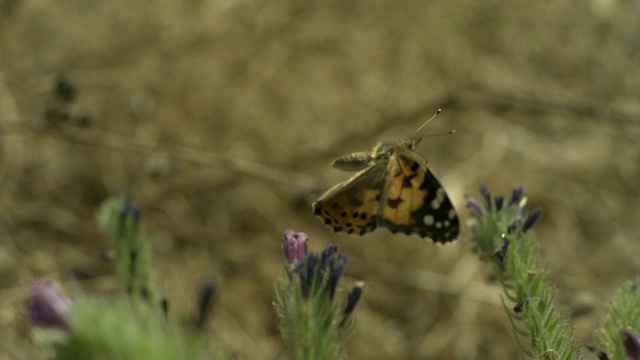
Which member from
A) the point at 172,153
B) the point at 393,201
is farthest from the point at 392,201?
the point at 172,153

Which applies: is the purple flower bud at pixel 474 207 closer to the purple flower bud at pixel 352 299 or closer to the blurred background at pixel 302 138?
the purple flower bud at pixel 352 299

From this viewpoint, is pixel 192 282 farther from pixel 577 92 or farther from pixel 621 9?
pixel 621 9

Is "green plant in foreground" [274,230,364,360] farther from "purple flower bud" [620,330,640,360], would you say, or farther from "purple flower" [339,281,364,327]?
"purple flower bud" [620,330,640,360]

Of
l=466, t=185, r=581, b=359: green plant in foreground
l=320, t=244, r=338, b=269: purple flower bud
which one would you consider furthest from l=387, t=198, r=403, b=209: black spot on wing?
l=320, t=244, r=338, b=269: purple flower bud

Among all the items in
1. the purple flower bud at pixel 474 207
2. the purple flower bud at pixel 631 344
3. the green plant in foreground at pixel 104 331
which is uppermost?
the purple flower bud at pixel 474 207

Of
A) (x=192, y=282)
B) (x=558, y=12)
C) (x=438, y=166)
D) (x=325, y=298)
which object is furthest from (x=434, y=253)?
(x=325, y=298)

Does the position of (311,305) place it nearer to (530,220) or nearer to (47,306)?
(47,306)

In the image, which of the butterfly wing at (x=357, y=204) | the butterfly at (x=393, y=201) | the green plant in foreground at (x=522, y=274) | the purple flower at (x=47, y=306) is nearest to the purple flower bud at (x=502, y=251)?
the green plant in foreground at (x=522, y=274)
